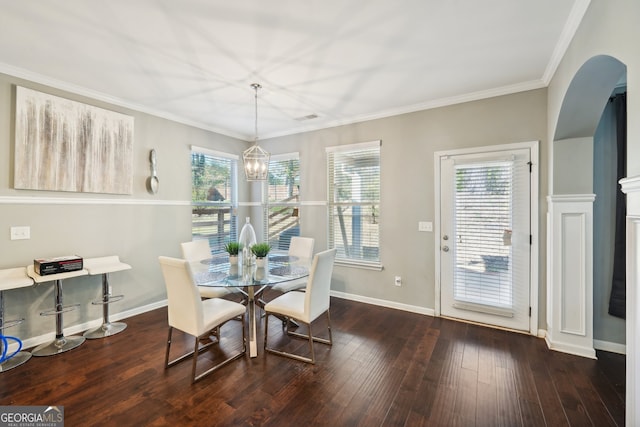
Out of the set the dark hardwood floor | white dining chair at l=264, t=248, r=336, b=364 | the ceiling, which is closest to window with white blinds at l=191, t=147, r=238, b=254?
the ceiling

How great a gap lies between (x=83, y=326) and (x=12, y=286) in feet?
3.48

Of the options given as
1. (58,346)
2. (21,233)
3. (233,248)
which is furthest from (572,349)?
(21,233)

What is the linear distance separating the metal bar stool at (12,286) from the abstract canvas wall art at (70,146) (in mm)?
805

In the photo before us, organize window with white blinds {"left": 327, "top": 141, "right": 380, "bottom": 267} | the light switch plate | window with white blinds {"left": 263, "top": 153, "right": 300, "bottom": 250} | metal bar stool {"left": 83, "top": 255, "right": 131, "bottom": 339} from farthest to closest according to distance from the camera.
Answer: window with white blinds {"left": 263, "top": 153, "right": 300, "bottom": 250}, window with white blinds {"left": 327, "top": 141, "right": 380, "bottom": 267}, the light switch plate, metal bar stool {"left": 83, "top": 255, "right": 131, "bottom": 339}

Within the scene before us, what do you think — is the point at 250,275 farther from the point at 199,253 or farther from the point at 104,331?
the point at 104,331

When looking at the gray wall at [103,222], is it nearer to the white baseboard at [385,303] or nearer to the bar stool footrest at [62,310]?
the bar stool footrest at [62,310]

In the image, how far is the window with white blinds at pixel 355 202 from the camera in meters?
3.89

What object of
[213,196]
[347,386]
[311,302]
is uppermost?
[213,196]

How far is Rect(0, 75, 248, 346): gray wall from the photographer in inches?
103

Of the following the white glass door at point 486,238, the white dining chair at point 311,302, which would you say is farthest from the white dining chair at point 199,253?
the white glass door at point 486,238

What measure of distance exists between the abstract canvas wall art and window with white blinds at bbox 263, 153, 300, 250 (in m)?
2.10

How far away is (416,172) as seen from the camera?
3535 millimetres

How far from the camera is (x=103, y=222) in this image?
3.23 m

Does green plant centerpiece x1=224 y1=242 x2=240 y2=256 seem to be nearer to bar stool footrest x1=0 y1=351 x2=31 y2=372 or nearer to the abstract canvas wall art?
the abstract canvas wall art
